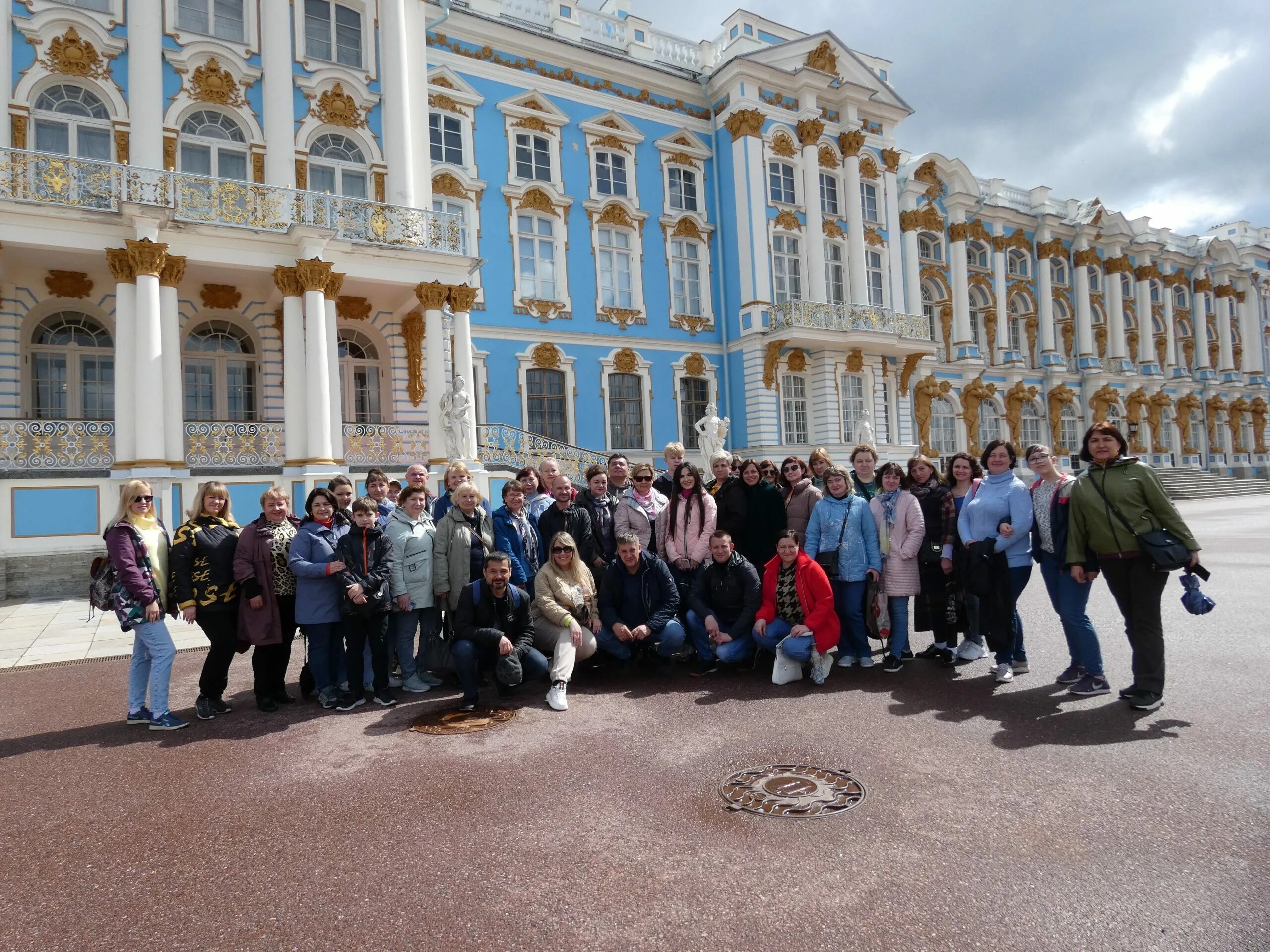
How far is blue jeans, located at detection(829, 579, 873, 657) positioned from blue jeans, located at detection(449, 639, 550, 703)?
2560 millimetres

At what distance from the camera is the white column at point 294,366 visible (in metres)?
14.6

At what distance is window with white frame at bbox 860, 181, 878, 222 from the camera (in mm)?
26906

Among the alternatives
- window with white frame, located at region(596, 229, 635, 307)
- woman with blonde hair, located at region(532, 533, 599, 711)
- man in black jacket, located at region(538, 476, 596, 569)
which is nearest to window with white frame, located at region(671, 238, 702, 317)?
window with white frame, located at region(596, 229, 635, 307)

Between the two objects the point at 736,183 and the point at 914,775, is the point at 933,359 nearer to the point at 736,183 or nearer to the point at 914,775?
the point at 736,183

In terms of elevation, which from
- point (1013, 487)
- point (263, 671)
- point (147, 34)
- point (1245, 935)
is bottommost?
point (1245, 935)

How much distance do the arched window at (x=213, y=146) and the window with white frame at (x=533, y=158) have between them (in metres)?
7.75

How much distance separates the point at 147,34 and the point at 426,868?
17270 millimetres

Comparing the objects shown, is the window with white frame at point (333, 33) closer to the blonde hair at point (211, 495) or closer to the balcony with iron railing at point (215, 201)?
the balcony with iron railing at point (215, 201)

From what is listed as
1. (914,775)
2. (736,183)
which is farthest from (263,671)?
(736,183)

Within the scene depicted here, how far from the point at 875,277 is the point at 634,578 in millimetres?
23584

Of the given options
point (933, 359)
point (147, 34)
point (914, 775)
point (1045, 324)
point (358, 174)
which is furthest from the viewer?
point (1045, 324)

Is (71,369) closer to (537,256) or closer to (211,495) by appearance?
(537,256)

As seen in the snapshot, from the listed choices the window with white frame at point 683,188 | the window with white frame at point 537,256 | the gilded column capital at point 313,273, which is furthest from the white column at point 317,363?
the window with white frame at point 683,188

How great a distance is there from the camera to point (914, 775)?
422 centimetres
